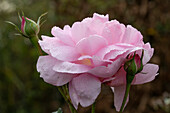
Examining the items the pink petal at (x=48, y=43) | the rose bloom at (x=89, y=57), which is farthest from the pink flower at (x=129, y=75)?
the pink petal at (x=48, y=43)

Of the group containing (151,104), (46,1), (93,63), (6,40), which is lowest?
(151,104)

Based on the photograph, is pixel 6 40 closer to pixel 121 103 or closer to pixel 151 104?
pixel 151 104

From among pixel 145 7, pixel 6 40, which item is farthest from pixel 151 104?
pixel 6 40

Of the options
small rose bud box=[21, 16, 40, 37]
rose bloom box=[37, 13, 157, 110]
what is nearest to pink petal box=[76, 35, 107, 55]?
rose bloom box=[37, 13, 157, 110]

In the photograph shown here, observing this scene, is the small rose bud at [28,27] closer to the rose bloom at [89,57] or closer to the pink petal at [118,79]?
the rose bloom at [89,57]

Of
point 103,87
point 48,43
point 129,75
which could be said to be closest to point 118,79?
point 129,75

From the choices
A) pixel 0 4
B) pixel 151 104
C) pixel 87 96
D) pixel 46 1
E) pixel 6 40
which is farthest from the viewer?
pixel 46 1
